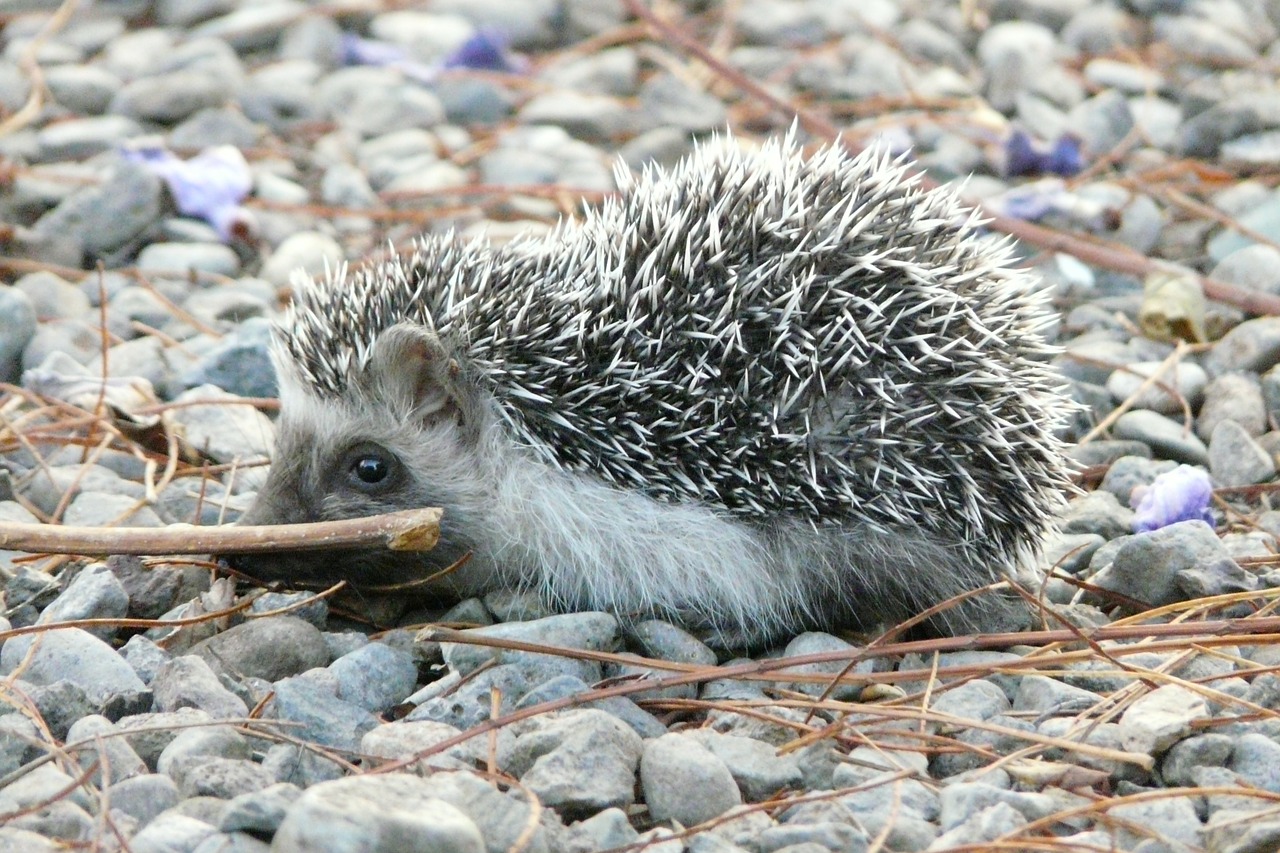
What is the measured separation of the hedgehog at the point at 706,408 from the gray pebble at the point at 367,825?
140 centimetres

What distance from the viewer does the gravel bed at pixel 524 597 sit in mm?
3070

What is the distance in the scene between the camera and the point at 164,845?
2.79 m

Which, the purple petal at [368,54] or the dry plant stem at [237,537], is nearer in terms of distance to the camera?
the dry plant stem at [237,537]

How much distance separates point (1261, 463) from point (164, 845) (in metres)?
3.58

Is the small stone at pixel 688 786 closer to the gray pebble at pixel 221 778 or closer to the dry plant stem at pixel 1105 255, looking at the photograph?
the gray pebble at pixel 221 778

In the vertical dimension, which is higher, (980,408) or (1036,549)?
(980,408)

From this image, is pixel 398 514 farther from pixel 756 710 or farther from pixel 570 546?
pixel 756 710

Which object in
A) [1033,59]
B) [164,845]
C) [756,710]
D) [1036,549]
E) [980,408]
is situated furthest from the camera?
[1033,59]

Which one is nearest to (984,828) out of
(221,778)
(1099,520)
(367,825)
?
(367,825)

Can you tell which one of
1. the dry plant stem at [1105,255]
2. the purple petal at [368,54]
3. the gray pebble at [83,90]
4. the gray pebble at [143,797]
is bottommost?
the gray pebble at [143,797]

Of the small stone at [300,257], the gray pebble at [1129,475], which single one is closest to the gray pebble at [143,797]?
the gray pebble at [1129,475]

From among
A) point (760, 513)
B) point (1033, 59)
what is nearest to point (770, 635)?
point (760, 513)

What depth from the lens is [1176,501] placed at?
440 centimetres

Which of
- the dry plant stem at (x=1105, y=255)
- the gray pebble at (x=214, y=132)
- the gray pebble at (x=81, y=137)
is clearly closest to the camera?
the dry plant stem at (x=1105, y=255)
